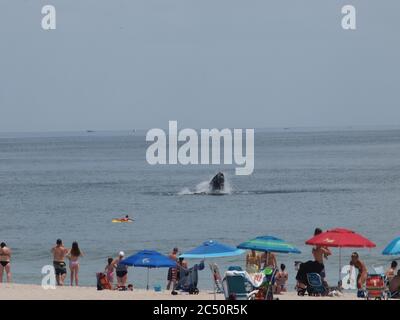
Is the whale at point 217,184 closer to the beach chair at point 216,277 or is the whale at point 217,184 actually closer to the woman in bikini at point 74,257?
the woman in bikini at point 74,257

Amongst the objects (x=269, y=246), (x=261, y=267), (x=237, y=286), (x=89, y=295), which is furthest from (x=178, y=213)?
(x=237, y=286)

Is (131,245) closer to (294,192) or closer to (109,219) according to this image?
(109,219)

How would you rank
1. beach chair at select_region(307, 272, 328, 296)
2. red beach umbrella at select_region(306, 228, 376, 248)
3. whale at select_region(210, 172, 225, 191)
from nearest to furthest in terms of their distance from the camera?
red beach umbrella at select_region(306, 228, 376, 248)
beach chair at select_region(307, 272, 328, 296)
whale at select_region(210, 172, 225, 191)

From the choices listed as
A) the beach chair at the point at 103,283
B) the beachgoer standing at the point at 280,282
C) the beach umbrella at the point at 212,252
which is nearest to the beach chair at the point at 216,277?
the beach umbrella at the point at 212,252

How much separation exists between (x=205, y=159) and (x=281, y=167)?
5634 centimetres

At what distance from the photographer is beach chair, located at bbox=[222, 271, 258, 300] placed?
19328 millimetres

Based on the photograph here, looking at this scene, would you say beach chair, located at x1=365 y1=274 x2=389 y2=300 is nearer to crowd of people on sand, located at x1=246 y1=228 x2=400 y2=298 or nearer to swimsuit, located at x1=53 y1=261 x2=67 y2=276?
crowd of people on sand, located at x1=246 y1=228 x2=400 y2=298

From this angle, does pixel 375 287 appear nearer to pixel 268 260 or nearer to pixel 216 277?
pixel 268 260

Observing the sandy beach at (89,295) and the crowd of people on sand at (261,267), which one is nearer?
the sandy beach at (89,295)

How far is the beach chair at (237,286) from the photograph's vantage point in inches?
761

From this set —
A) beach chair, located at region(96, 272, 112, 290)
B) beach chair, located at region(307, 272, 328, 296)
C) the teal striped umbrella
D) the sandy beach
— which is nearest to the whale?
beach chair, located at region(96, 272, 112, 290)

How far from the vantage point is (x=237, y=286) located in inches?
765
